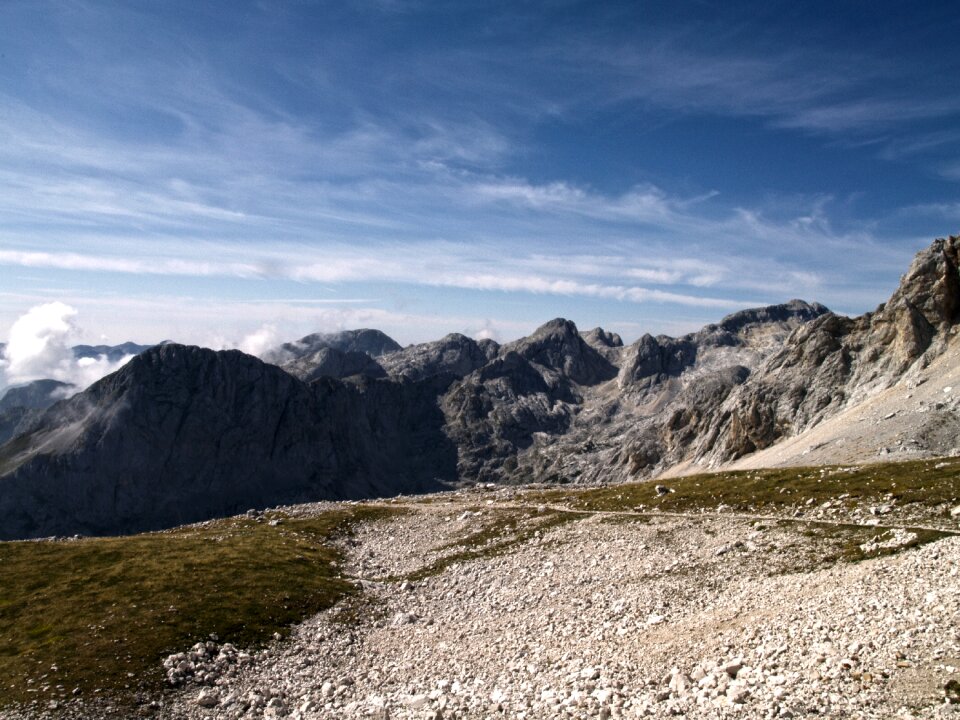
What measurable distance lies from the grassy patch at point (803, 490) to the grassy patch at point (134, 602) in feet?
101

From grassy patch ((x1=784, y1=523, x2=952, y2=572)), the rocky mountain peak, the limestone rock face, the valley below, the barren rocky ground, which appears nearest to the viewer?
the barren rocky ground

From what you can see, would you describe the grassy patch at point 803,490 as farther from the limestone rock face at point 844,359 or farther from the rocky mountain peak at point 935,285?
the rocky mountain peak at point 935,285

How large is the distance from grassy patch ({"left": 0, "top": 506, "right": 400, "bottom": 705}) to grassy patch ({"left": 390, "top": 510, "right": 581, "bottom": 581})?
24.5 ft

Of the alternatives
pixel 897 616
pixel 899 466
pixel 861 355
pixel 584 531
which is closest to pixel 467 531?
pixel 584 531

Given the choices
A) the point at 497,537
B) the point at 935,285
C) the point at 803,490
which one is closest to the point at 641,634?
the point at 803,490

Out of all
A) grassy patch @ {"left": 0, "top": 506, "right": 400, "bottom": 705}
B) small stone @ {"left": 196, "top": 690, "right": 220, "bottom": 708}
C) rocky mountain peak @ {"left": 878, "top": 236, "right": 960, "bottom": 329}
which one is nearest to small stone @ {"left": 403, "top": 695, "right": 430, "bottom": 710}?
small stone @ {"left": 196, "top": 690, "right": 220, "bottom": 708}

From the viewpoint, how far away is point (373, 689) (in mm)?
29422

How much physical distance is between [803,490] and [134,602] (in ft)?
168

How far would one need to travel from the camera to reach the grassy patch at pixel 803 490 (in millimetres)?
40500

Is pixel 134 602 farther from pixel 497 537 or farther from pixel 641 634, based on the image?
pixel 641 634

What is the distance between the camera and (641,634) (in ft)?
91.3

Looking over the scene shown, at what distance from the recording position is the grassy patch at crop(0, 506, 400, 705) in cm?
3147

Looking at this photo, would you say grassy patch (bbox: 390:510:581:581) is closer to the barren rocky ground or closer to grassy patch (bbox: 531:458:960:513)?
the barren rocky ground

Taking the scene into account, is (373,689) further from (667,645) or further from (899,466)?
(899,466)
